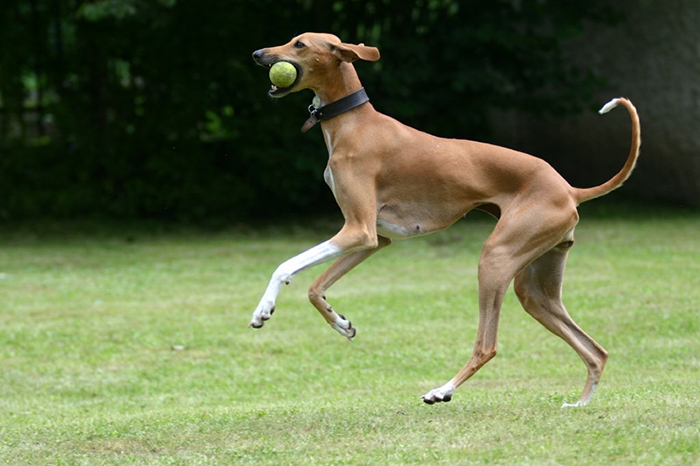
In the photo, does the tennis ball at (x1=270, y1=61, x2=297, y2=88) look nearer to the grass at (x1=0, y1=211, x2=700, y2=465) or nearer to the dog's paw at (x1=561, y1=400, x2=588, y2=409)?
the grass at (x1=0, y1=211, x2=700, y2=465)

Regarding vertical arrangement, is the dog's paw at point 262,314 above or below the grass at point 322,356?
above

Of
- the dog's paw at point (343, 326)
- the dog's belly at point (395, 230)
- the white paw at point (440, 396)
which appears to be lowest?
the white paw at point (440, 396)

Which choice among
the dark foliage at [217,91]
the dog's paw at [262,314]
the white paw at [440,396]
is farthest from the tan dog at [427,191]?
the dark foliage at [217,91]

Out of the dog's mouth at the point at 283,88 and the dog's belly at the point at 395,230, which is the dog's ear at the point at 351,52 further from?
the dog's belly at the point at 395,230

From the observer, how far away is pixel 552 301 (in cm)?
677

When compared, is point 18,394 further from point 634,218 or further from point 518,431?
point 634,218

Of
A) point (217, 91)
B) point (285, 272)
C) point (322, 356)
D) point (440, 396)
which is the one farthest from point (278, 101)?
point (440, 396)

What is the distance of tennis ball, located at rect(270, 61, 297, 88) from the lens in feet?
21.0

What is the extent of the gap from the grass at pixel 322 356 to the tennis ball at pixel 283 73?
6.72 feet

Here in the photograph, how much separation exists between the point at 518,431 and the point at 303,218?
1363 centimetres

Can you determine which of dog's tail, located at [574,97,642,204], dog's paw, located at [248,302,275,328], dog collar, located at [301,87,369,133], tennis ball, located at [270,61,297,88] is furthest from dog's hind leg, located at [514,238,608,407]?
tennis ball, located at [270,61,297,88]

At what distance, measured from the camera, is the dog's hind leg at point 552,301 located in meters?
6.72

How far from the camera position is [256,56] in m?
6.44

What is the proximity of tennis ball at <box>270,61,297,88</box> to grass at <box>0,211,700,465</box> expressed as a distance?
2.05m
